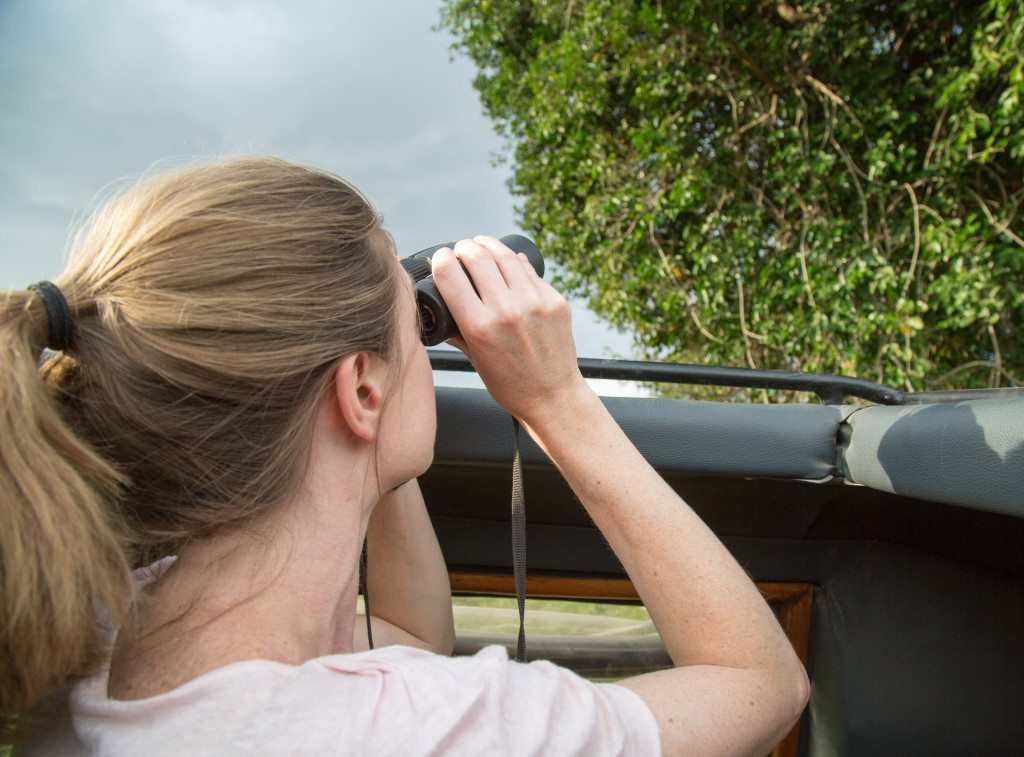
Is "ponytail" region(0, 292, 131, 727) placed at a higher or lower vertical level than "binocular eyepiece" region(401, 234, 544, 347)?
lower

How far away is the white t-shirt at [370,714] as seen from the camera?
2.21 feet

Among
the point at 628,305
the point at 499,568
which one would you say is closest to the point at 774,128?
the point at 628,305

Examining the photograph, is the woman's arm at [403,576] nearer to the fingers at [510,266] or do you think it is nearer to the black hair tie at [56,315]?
the fingers at [510,266]

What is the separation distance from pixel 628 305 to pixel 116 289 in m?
5.71

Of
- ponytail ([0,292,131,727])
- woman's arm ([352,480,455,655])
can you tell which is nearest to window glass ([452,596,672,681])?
woman's arm ([352,480,455,655])

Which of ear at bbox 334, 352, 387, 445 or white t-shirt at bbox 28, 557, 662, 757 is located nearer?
white t-shirt at bbox 28, 557, 662, 757

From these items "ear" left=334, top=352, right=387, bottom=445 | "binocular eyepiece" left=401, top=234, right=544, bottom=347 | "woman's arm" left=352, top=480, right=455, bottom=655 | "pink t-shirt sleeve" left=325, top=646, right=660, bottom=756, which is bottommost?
"woman's arm" left=352, top=480, right=455, bottom=655

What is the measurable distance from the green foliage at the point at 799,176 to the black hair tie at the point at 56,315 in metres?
4.57

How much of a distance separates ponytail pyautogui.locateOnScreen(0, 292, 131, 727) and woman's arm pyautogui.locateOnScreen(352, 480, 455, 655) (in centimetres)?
56

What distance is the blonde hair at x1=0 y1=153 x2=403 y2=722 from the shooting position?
2.36ft

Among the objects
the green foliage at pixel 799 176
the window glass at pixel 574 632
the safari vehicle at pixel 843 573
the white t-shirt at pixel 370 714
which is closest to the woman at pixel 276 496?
the white t-shirt at pixel 370 714

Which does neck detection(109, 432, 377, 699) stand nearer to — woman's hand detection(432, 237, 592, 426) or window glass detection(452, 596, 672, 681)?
woman's hand detection(432, 237, 592, 426)

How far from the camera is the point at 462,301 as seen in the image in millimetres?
1008

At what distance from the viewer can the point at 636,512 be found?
0.98 m
